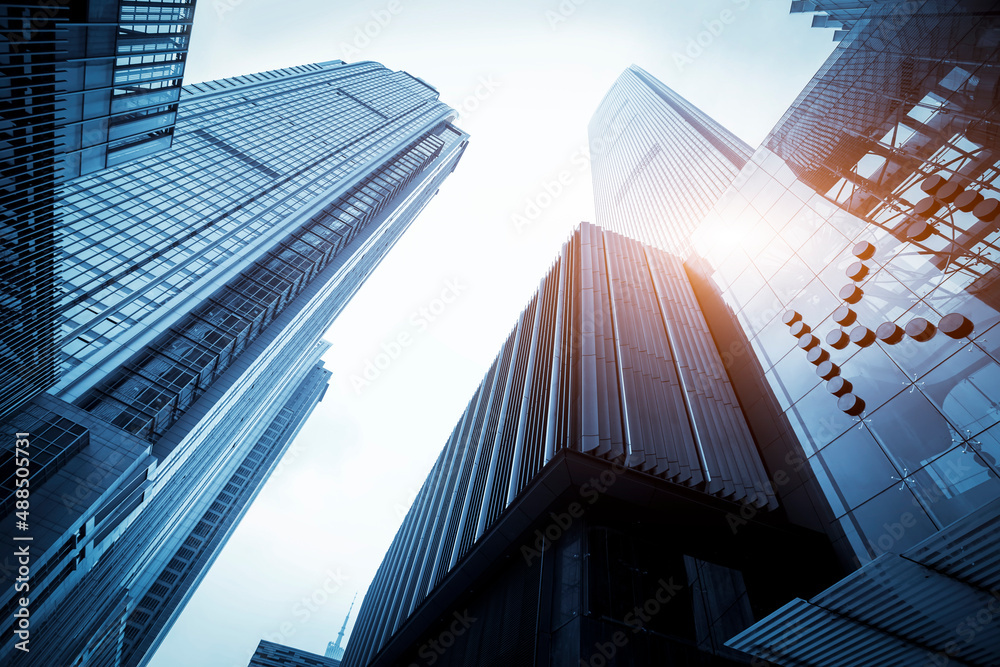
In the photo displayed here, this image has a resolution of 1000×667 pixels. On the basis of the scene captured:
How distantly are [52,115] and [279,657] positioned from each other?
452ft

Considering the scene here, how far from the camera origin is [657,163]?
67.4 m

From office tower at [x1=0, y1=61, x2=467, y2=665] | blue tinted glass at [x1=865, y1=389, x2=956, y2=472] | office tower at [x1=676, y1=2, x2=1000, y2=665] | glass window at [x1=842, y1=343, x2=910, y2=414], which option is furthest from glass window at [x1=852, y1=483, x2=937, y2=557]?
office tower at [x1=0, y1=61, x2=467, y2=665]

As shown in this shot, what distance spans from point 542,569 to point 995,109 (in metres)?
18.0

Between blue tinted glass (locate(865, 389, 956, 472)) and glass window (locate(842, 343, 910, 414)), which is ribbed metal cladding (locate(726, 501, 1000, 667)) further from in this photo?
glass window (locate(842, 343, 910, 414))

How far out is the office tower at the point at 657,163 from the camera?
47906 mm

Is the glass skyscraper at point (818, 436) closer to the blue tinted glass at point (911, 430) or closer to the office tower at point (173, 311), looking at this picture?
the blue tinted glass at point (911, 430)

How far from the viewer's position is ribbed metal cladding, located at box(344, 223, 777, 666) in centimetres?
1539

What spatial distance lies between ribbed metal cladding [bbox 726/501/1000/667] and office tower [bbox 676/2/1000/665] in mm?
35

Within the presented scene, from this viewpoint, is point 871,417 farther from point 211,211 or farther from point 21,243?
point 211,211

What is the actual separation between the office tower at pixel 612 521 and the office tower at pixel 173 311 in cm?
2133

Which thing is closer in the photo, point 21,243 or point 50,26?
point 50,26

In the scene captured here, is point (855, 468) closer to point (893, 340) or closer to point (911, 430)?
point (911, 430)

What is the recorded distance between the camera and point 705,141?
5809 cm

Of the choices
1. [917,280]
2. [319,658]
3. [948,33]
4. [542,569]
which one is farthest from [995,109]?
[319,658]
